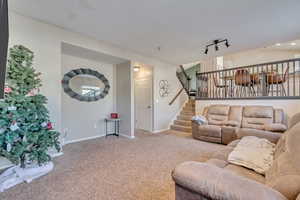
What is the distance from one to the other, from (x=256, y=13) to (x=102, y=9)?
2645 mm

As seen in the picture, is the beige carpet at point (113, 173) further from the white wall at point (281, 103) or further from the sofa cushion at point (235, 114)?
the white wall at point (281, 103)

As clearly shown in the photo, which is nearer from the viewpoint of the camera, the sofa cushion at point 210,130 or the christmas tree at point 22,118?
the christmas tree at point 22,118

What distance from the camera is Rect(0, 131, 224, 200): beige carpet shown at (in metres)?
1.78

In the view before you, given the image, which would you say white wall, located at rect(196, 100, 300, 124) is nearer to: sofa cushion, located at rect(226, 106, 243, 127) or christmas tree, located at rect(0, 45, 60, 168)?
sofa cushion, located at rect(226, 106, 243, 127)

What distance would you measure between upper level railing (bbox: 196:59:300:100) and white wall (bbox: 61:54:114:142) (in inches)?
133

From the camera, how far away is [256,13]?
2.53 meters

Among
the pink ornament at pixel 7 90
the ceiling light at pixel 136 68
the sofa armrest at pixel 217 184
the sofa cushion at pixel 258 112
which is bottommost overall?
the sofa armrest at pixel 217 184

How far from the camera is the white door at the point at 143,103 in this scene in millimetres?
5268

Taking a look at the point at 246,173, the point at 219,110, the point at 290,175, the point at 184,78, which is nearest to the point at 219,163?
the point at 246,173

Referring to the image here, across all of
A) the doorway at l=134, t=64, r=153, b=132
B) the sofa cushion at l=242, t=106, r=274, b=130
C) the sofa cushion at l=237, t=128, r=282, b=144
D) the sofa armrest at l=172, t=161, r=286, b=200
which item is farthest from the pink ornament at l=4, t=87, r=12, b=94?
the sofa cushion at l=242, t=106, r=274, b=130

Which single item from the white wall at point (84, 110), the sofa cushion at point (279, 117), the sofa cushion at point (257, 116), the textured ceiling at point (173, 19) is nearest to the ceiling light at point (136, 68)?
the white wall at point (84, 110)

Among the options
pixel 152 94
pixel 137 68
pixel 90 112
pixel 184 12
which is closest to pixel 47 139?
pixel 90 112

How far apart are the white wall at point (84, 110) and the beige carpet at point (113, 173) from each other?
1.69 feet

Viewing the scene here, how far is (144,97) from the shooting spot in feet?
18.0
